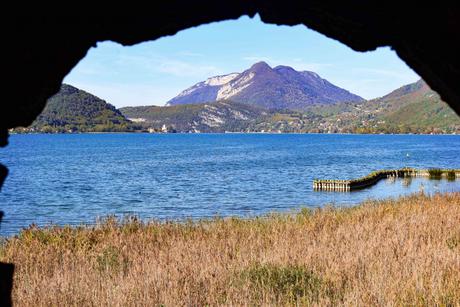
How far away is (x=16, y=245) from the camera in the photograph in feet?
47.0

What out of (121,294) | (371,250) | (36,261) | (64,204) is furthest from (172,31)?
(64,204)

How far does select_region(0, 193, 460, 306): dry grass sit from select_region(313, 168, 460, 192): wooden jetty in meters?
37.0

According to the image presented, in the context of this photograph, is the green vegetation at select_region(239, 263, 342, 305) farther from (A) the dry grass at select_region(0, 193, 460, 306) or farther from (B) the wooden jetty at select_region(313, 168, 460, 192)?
(B) the wooden jetty at select_region(313, 168, 460, 192)

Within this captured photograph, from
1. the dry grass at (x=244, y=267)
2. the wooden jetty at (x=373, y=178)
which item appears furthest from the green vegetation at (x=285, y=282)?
the wooden jetty at (x=373, y=178)

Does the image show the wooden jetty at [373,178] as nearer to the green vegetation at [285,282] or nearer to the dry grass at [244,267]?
the dry grass at [244,267]

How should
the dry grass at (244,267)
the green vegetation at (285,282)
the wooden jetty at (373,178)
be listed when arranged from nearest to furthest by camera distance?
the dry grass at (244,267)
the green vegetation at (285,282)
the wooden jetty at (373,178)

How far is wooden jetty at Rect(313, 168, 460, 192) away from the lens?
52869mm

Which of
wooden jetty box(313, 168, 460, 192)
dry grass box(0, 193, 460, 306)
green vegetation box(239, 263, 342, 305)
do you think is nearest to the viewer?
dry grass box(0, 193, 460, 306)

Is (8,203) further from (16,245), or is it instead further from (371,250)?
(371,250)

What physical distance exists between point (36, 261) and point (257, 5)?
38.2 ft

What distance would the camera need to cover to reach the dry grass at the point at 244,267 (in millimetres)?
8125

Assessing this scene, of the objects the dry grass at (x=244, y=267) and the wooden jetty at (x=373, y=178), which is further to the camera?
the wooden jetty at (x=373, y=178)

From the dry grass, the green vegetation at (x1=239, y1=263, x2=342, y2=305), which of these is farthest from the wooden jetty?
the green vegetation at (x1=239, y1=263, x2=342, y2=305)

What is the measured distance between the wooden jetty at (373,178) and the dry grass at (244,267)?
36982 mm
